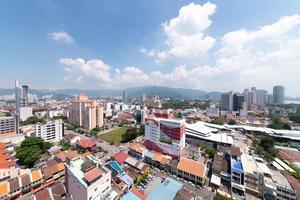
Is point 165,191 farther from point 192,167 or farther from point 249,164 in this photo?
point 249,164

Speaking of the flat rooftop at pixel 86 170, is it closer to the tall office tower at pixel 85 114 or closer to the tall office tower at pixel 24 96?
the tall office tower at pixel 85 114

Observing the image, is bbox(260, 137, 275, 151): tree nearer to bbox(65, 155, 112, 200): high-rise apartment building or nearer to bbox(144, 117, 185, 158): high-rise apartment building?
bbox(144, 117, 185, 158): high-rise apartment building

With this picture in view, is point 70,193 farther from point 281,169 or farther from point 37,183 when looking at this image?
point 281,169

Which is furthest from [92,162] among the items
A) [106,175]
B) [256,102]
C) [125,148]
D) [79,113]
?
[256,102]

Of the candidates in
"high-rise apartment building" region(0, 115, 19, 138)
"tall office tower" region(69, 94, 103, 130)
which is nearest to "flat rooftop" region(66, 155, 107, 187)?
"high-rise apartment building" region(0, 115, 19, 138)

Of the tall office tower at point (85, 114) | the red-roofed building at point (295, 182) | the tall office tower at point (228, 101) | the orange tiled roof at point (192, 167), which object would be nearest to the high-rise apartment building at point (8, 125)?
the tall office tower at point (85, 114)

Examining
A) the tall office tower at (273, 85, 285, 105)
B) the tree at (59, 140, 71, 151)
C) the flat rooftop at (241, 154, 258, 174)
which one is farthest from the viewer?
the tall office tower at (273, 85, 285, 105)
